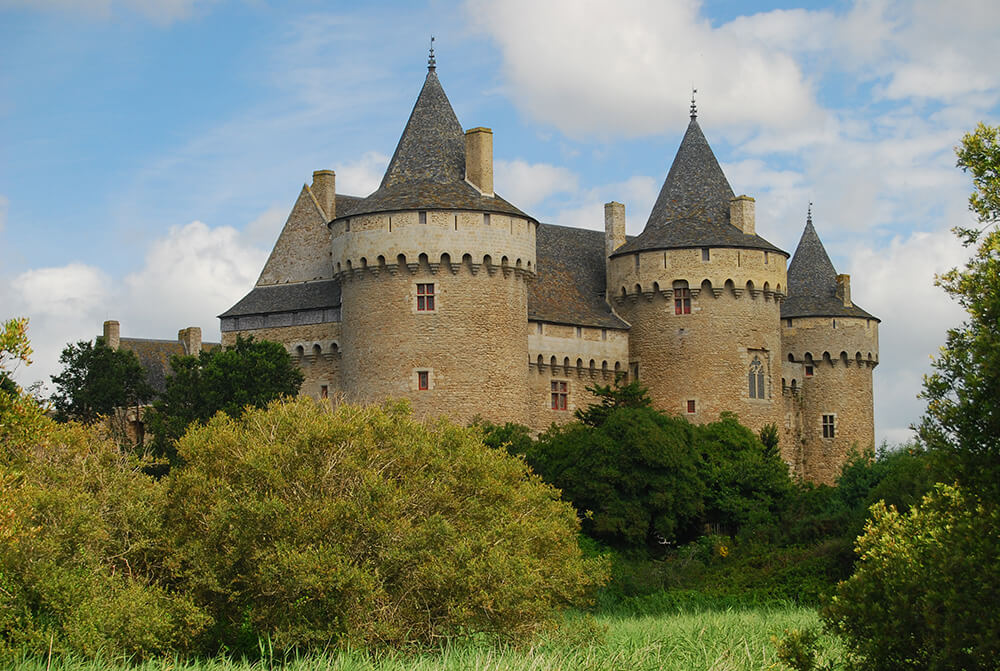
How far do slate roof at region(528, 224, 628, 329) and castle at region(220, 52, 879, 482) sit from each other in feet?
0.24

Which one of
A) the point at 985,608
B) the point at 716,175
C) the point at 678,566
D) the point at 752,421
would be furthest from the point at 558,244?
the point at 985,608

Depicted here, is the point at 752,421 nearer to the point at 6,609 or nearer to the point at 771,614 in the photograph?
the point at 771,614

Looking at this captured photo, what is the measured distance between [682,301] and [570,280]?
14.3 ft

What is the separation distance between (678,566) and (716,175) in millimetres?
16391

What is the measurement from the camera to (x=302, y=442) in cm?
2350

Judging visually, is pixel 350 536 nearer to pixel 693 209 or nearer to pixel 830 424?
pixel 693 209

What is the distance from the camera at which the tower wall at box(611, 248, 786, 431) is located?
47188 millimetres

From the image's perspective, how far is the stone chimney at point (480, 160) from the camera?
43.8m

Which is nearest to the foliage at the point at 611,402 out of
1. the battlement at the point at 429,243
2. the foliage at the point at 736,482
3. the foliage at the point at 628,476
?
the foliage at the point at 628,476

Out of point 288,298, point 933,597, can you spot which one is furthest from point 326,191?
point 933,597

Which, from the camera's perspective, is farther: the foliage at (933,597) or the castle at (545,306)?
the castle at (545,306)

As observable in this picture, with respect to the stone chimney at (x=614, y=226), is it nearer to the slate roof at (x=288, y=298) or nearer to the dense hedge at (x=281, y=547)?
the slate roof at (x=288, y=298)

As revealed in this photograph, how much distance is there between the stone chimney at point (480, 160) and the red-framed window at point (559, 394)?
6.99m

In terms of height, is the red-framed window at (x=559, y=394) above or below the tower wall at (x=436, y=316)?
below
